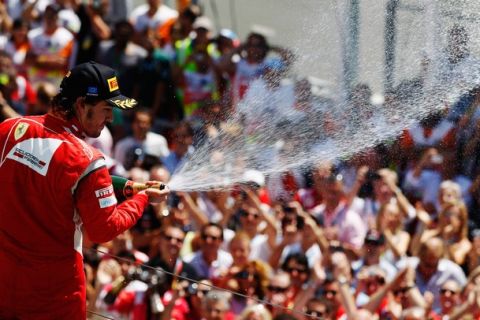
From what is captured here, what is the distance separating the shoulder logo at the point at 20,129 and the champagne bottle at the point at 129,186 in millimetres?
580

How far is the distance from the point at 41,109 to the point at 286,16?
7.71 feet

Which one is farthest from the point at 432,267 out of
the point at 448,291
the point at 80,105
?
the point at 80,105

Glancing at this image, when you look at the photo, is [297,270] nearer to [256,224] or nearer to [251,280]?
[251,280]

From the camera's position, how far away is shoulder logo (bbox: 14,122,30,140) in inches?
175

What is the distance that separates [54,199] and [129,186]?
501 mm

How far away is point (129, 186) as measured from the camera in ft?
15.7

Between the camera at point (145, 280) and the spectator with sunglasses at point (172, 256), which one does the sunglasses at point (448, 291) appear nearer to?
the spectator with sunglasses at point (172, 256)

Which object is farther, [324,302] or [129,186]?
[324,302]

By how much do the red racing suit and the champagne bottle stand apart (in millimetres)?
153

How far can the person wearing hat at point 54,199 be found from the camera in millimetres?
4324

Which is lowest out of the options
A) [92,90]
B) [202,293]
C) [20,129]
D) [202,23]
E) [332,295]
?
[332,295]

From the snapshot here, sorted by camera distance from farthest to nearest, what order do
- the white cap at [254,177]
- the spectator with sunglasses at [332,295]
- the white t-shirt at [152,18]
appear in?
the white t-shirt at [152,18] < the white cap at [254,177] < the spectator with sunglasses at [332,295]

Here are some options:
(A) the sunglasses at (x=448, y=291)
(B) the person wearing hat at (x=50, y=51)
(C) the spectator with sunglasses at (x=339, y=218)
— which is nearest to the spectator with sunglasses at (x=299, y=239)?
(C) the spectator with sunglasses at (x=339, y=218)

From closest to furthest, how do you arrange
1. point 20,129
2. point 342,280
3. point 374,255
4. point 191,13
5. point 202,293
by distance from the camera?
1. point 20,129
2. point 202,293
3. point 342,280
4. point 374,255
5. point 191,13
